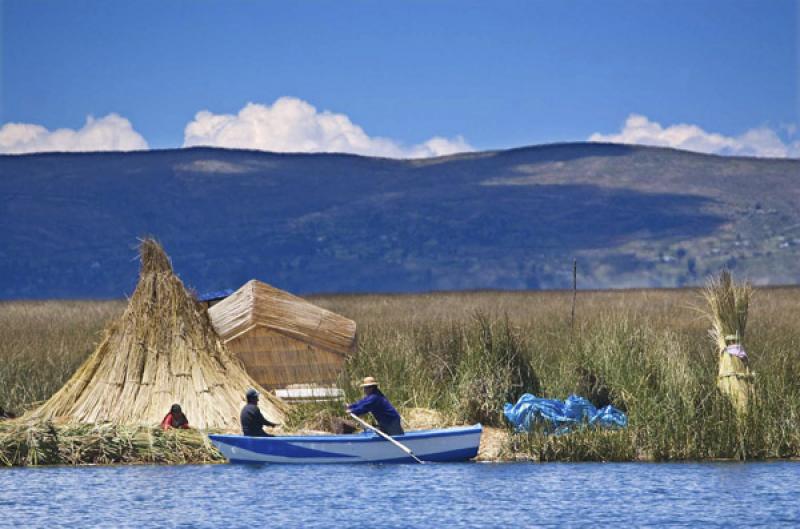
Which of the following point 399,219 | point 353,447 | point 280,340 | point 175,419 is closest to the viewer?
point 353,447

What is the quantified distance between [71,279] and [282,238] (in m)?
22.3

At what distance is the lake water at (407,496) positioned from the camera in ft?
55.6

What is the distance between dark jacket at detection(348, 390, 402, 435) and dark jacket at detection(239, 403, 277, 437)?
132 centimetres

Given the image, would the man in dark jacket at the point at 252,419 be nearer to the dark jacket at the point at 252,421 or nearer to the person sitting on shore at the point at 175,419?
the dark jacket at the point at 252,421

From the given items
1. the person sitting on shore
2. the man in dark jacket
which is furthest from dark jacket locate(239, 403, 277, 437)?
the person sitting on shore

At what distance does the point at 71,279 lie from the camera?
6294 inches

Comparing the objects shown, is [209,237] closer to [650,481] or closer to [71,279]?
[71,279]

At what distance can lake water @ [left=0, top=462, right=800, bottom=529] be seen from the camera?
1694cm

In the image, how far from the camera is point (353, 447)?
20.4 meters

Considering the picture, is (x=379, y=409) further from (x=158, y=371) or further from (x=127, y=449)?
(x=158, y=371)

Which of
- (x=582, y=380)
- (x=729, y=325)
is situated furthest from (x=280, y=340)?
(x=729, y=325)

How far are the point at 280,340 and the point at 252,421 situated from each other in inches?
245

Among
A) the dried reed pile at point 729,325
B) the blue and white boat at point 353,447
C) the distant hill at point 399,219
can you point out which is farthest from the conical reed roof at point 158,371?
the distant hill at point 399,219

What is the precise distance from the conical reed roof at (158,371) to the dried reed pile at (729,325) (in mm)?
6154
